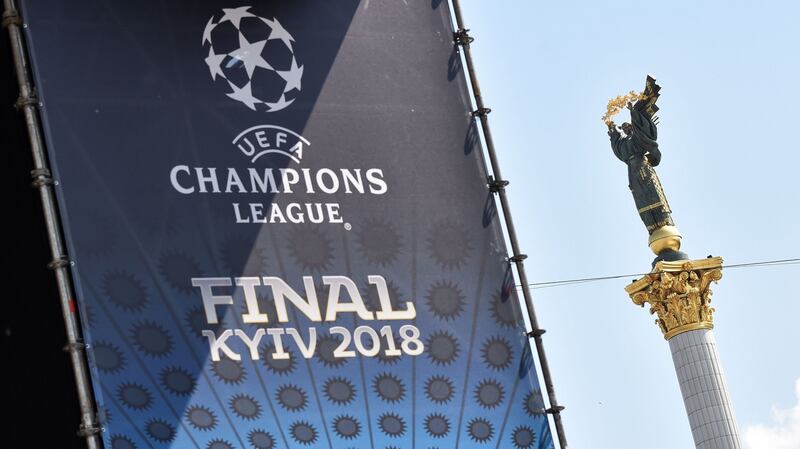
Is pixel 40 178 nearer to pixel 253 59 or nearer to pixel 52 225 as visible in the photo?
pixel 52 225

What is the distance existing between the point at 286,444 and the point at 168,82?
7.68ft

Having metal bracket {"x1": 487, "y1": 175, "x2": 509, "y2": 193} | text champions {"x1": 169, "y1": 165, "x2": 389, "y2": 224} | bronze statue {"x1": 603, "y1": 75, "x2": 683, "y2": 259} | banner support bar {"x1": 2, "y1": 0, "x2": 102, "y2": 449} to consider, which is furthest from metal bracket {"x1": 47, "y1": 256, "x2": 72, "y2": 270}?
bronze statue {"x1": 603, "y1": 75, "x2": 683, "y2": 259}

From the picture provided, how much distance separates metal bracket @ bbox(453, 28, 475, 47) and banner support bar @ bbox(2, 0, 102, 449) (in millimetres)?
2876

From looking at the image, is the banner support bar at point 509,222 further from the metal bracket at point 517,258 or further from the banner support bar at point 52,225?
the banner support bar at point 52,225

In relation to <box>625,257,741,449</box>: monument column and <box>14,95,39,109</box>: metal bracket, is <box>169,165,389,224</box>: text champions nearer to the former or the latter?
<box>14,95,39,109</box>: metal bracket

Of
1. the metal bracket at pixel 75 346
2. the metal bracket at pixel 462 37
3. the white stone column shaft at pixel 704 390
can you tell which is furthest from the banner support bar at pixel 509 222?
the white stone column shaft at pixel 704 390

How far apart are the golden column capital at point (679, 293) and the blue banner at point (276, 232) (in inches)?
578

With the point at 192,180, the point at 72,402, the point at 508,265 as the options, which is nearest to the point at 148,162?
the point at 192,180

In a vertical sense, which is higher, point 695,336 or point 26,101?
point 695,336

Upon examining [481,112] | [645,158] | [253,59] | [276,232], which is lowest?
[276,232]

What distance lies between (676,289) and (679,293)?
0.08 metres

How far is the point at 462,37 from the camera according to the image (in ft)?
34.5

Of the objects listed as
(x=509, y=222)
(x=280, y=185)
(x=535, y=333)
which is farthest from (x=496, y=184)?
(x=280, y=185)

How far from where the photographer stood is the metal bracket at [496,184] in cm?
1007
